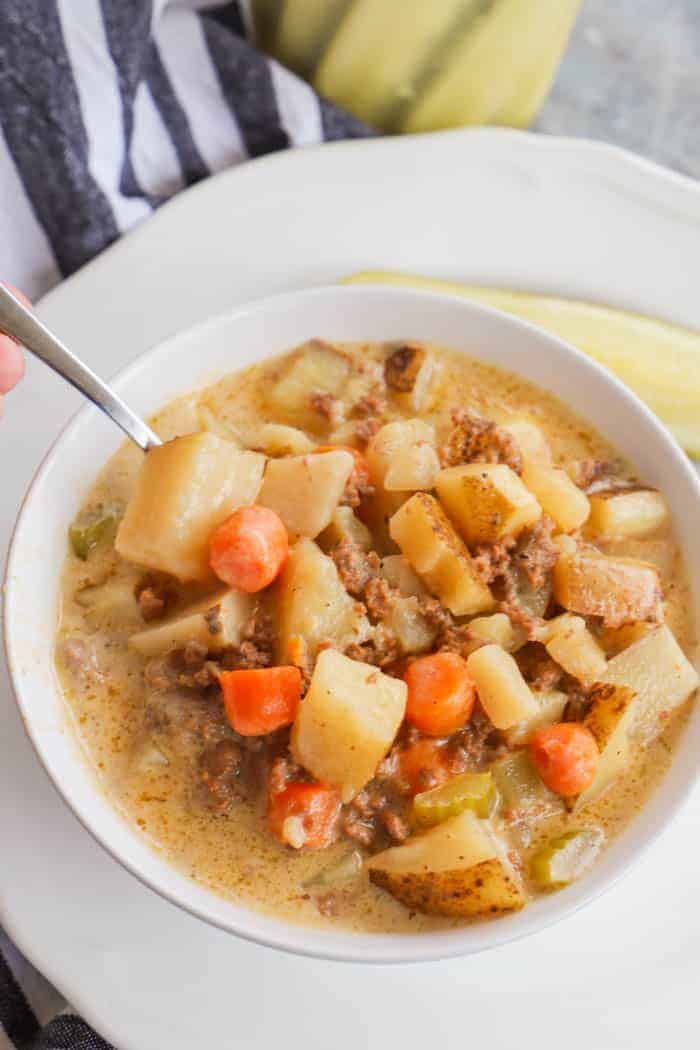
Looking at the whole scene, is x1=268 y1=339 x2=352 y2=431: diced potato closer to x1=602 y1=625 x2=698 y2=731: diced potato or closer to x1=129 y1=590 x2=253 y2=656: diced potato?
x1=129 y1=590 x2=253 y2=656: diced potato

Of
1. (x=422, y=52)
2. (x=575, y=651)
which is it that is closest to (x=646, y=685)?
(x=575, y=651)

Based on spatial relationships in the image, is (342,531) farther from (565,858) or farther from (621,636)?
(565,858)

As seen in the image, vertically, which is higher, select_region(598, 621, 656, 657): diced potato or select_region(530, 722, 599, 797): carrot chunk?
select_region(530, 722, 599, 797): carrot chunk

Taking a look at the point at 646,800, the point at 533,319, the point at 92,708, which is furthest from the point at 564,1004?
the point at 533,319

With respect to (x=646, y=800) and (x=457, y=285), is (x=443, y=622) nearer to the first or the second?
(x=646, y=800)

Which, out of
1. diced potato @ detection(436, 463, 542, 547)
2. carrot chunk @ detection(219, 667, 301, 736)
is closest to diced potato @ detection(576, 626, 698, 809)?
diced potato @ detection(436, 463, 542, 547)

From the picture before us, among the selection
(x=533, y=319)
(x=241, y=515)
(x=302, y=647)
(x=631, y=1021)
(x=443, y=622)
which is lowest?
(x=631, y=1021)
